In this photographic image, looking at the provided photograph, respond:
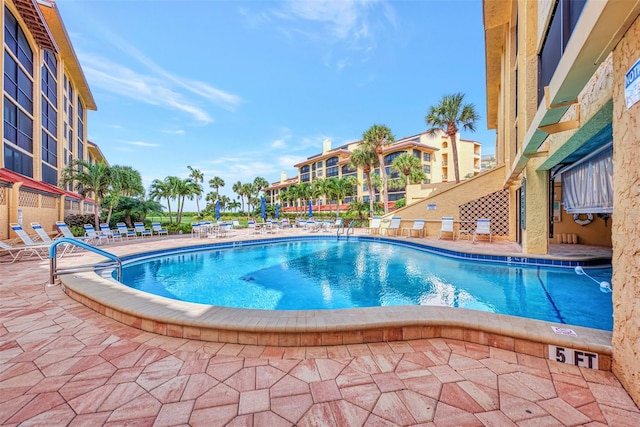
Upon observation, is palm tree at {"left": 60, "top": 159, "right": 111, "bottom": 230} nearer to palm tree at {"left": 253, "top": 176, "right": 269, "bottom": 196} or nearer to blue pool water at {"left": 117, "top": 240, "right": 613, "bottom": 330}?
blue pool water at {"left": 117, "top": 240, "right": 613, "bottom": 330}

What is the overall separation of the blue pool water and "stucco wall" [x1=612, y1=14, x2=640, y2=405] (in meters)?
2.50

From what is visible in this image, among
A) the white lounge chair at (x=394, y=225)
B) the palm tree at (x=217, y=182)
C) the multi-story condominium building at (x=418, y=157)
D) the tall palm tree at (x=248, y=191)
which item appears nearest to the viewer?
the white lounge chair at (x=394, y=225)

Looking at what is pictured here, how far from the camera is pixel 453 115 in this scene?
61.3 ft

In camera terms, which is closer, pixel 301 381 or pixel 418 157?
pixel 301 381

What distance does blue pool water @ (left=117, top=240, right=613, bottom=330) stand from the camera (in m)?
4.77

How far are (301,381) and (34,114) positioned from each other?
21066 mm

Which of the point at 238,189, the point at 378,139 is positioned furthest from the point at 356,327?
the point at 238,189

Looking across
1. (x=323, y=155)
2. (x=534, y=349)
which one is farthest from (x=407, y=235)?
(x=323, y=155)

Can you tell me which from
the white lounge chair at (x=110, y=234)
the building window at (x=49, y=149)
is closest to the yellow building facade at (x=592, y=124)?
the white lounge chair at (x=110, y=234)

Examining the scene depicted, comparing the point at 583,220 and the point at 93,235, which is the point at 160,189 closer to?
the point at 93,235

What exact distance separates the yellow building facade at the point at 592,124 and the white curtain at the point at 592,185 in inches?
0.7

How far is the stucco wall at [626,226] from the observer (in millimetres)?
1783

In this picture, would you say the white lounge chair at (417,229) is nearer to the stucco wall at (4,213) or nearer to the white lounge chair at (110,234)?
the white lounge chair at (110,234)

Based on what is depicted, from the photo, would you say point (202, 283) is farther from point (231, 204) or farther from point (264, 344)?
point (231, 204)
